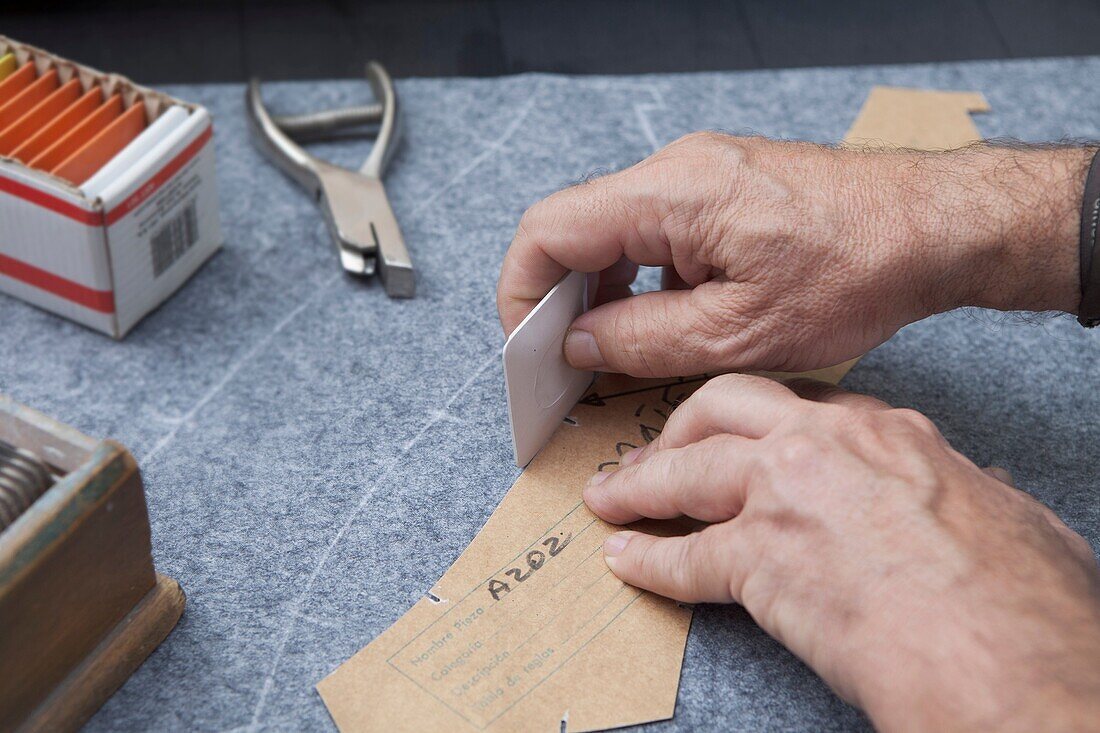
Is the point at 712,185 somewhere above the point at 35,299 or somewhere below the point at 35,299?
above

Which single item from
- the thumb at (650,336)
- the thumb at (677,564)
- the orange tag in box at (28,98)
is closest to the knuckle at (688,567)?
the thumb at (677,564)

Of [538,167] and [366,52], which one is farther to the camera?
[366,52]

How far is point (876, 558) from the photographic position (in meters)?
0.45

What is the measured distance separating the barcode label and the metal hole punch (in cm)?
9

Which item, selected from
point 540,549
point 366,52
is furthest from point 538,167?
point 540,549

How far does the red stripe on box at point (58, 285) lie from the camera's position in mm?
641

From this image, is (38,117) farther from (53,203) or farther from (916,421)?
(916,421)

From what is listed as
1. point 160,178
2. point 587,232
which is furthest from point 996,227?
point 160,178

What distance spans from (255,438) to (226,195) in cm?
23

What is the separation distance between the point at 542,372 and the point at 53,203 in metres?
0.29

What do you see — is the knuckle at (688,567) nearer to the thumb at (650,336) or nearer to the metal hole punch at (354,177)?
the thumb at (650,336)

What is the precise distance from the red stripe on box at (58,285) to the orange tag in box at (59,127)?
2.7 inches

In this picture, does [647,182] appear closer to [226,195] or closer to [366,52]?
[226,195]

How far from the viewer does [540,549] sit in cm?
56
